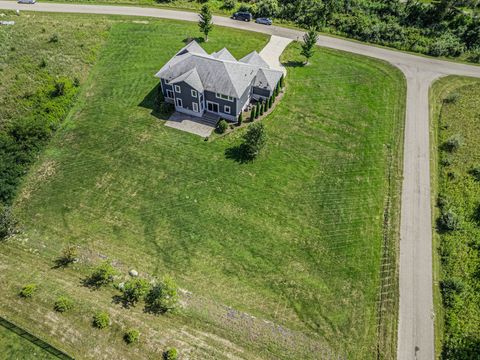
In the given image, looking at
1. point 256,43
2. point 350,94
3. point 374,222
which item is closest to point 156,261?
point 374,222

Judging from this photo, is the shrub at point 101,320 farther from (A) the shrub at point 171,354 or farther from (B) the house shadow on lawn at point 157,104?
(B) the house shadow on lawn at point 157,104

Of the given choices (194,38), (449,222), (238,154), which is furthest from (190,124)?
(449,222)

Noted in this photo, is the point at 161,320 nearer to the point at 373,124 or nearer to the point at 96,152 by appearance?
the point at 96,152

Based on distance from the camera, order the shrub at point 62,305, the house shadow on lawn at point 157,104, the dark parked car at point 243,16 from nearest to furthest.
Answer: the shrub at point 62,305 → the house shadow on lawn at point 157,104 → the dark parked car at point 243,16

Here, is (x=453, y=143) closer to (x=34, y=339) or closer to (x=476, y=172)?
(x=476, y=172)

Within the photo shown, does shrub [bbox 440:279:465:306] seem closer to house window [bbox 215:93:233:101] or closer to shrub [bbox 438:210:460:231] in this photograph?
shrub [bbox 438:210:460:231]

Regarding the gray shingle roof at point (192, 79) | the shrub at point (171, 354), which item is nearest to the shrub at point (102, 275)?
the shrub at point (171, 354)
